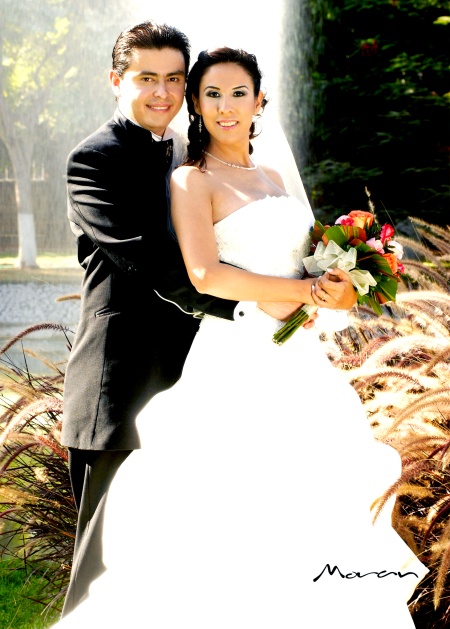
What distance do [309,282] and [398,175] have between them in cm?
1079

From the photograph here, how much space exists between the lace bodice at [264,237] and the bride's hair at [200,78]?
10.8 inches

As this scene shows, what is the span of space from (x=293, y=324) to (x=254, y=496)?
630 mm

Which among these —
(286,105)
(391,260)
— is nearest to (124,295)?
(391,260)

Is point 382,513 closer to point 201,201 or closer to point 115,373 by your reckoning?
point 115,373

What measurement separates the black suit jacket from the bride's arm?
74mm

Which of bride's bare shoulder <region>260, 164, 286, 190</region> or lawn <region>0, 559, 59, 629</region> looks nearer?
bride's bare shoulder <region>260, 164, 286, 190</region>

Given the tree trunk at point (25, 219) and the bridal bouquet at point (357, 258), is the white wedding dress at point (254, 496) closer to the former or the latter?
the bridal bouquet at point (357, 258)

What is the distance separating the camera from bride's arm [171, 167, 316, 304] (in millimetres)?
2838

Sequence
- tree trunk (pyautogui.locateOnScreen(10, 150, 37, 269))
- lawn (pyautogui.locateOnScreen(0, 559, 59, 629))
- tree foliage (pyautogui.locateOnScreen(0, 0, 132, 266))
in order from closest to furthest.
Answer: lawn (pyautogui.locateOnScreen(0, 559, 59, 629)) < tree foliage (pyautogui.locateOnScreen(0, 0, 132, 266)) < tree trunk (pyautogui.locateOnScreen(10, 150, 37, 269))

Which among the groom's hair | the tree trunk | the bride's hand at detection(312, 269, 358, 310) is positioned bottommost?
the tree trunk

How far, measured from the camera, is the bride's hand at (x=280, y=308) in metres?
3.01

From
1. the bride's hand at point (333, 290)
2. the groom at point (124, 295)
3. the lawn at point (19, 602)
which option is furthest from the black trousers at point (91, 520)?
the bride's hand at point (333, 290)

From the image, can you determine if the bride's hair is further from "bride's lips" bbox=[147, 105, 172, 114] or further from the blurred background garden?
the blurred background garden
